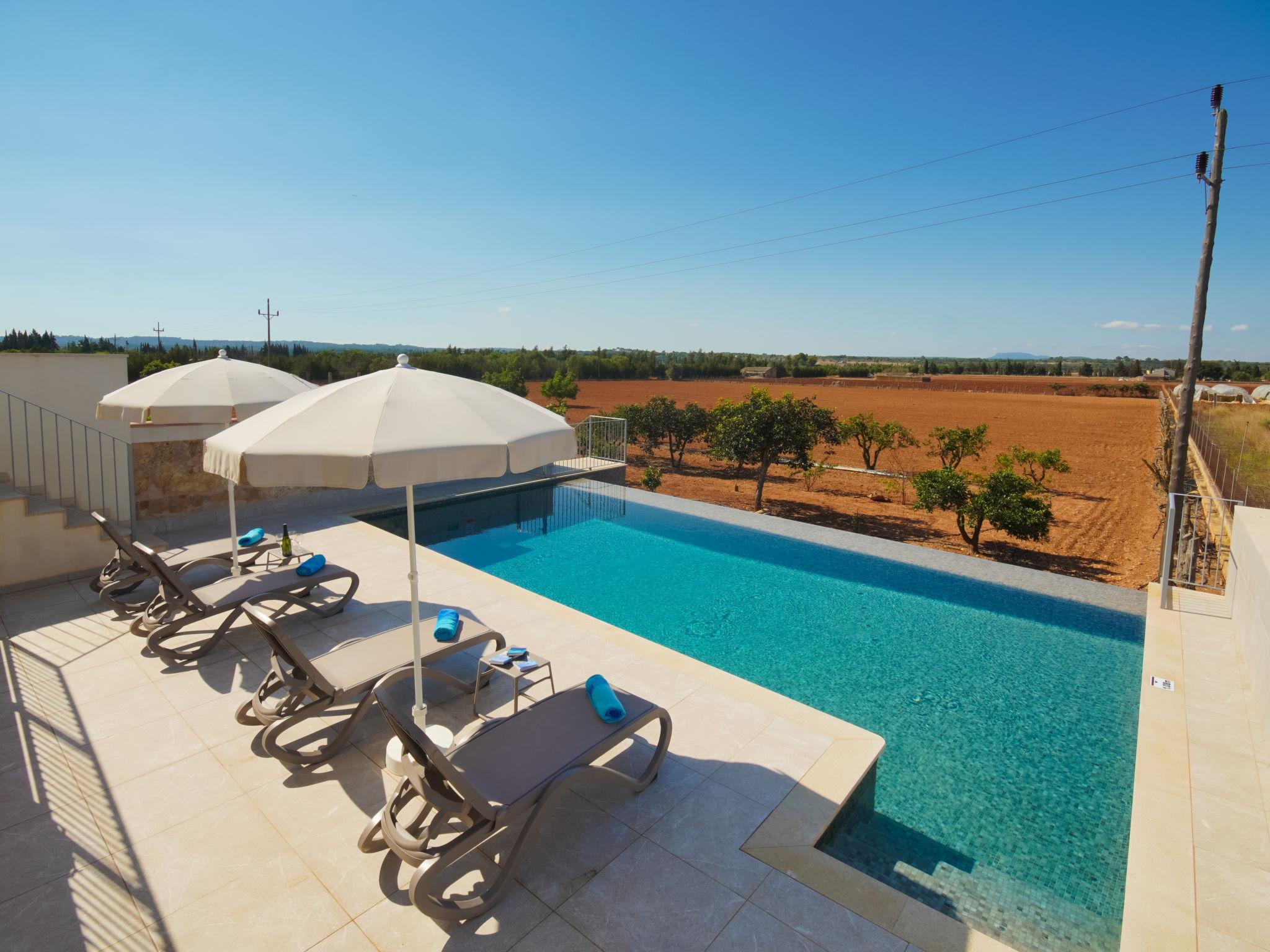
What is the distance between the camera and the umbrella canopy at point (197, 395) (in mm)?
6090

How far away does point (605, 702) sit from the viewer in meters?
3.66

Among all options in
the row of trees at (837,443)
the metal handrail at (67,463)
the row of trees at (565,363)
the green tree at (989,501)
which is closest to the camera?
the metal handrail at (67,463)

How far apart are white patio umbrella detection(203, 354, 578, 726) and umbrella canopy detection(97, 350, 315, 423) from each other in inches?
117

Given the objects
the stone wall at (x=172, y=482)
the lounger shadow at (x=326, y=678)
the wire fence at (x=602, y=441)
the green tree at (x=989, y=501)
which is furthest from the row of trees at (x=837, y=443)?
the lounger shadow at (x=326, y=678)

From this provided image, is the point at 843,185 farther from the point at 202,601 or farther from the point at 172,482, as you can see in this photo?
the point at 202,601

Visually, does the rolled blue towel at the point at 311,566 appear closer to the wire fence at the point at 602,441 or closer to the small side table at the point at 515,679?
the small side table at the point at 515,679

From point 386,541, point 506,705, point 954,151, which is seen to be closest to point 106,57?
point 386,541

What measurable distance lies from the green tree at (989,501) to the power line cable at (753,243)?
595cm

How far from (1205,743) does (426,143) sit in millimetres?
22596

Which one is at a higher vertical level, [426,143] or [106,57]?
[426,143]

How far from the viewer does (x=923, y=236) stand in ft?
102

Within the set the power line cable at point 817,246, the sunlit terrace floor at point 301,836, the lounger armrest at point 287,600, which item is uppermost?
the power line cable at point 817,246

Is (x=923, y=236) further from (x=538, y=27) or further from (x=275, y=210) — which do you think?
(x=275, y=210)

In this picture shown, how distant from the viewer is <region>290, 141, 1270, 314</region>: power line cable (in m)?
14.1
